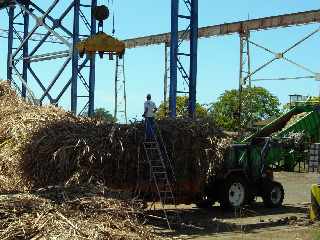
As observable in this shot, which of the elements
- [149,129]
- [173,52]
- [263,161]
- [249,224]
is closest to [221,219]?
[249,224]

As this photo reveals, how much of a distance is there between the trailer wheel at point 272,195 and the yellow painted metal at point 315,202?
3.21 m

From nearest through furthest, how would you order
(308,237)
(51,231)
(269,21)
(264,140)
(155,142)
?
(51,231)
(308,237)
(155,142)
(264,140)
(269,21)

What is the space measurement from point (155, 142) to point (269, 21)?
79.1ft

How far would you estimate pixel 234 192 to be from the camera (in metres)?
17.2

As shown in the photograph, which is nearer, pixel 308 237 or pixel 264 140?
pixel 308 237

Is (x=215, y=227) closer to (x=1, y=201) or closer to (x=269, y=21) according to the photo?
(x=1, y=201)

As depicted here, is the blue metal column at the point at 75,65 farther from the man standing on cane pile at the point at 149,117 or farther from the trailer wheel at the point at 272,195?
the man standing on cane pile at the point at 149,117

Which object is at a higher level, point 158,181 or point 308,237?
point 158,181

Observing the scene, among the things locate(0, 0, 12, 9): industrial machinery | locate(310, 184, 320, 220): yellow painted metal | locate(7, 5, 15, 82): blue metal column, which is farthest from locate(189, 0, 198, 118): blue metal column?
locate(7, 5, 15, 82): blue metal column

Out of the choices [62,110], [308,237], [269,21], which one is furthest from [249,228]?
[269,21]

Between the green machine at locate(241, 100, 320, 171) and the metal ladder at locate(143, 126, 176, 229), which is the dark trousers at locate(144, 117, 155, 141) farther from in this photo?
the green machine at locate(241, 100, 320, 171)

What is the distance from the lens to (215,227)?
45.1 feet

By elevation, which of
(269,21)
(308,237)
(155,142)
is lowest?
Result: (308,237)

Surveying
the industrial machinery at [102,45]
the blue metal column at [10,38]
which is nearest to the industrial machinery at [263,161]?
the industrial machinery at [102,45]
